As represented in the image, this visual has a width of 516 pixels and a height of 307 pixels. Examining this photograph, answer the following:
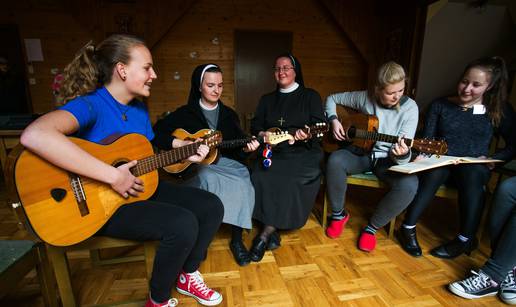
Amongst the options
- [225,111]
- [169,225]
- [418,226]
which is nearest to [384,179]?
[418,226]

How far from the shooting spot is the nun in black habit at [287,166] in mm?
1768

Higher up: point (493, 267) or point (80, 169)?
point (80, 169)

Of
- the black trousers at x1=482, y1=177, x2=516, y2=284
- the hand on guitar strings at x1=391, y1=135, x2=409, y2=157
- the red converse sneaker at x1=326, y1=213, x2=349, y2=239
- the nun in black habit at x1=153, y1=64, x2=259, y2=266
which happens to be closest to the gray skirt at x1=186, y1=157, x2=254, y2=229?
the nun in black habit at x1=153, y1=64, x2=259, y2=266

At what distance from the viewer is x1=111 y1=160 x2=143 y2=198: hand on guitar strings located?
105 centimetres

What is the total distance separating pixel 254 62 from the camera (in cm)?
456

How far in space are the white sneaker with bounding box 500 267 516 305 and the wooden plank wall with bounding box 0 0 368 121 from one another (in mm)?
3918

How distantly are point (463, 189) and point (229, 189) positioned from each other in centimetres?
146

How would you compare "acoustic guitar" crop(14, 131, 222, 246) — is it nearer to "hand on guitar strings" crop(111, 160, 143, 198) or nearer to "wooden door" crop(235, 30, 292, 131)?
"hand on guitar strings" crop(111, 160, 143, 198)

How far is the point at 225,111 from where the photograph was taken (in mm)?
1894

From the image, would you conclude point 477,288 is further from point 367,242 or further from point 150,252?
point 150,252

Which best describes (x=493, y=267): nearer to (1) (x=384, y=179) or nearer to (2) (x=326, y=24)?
(1) (x=384, y=179)

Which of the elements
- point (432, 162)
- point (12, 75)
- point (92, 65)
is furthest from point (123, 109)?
point (12, 75)

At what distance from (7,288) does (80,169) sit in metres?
0.43

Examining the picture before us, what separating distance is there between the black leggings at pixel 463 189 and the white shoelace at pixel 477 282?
13.0 inches
